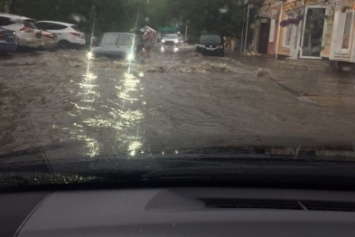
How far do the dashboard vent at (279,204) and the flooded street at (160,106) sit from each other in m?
0.63

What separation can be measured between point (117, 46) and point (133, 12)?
2190cm

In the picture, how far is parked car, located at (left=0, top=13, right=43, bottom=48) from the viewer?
73.3 feet

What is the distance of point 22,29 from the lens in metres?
22.7

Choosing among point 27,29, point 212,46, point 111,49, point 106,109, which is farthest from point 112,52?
point 212,46

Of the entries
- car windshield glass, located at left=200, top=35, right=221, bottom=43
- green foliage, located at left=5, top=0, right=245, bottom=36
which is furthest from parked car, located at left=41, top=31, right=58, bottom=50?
car windshield glass, located at left=200, top=35, right=221, bottom=43

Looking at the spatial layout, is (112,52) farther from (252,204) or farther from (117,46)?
(252,204)

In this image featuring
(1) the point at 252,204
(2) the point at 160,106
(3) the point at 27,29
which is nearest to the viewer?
(1) the point at 252,204

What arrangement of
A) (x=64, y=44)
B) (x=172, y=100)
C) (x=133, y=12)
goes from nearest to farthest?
(x=172, y=100) < (x=64, y=44) < (x=133, y=12)

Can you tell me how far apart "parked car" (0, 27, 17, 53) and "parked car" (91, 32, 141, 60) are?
3498 millimetres

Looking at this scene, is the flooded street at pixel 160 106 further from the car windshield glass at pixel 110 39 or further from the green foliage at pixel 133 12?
the green foliage at pixel 133 12

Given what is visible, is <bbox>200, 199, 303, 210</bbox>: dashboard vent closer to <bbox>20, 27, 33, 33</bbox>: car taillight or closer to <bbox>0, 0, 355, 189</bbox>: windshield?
<bbox>0, 0, 355, 189</bbox>: windshield

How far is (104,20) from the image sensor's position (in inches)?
1564

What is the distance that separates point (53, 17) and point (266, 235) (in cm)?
3711

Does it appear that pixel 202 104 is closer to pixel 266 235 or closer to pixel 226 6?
pixel 266 235
